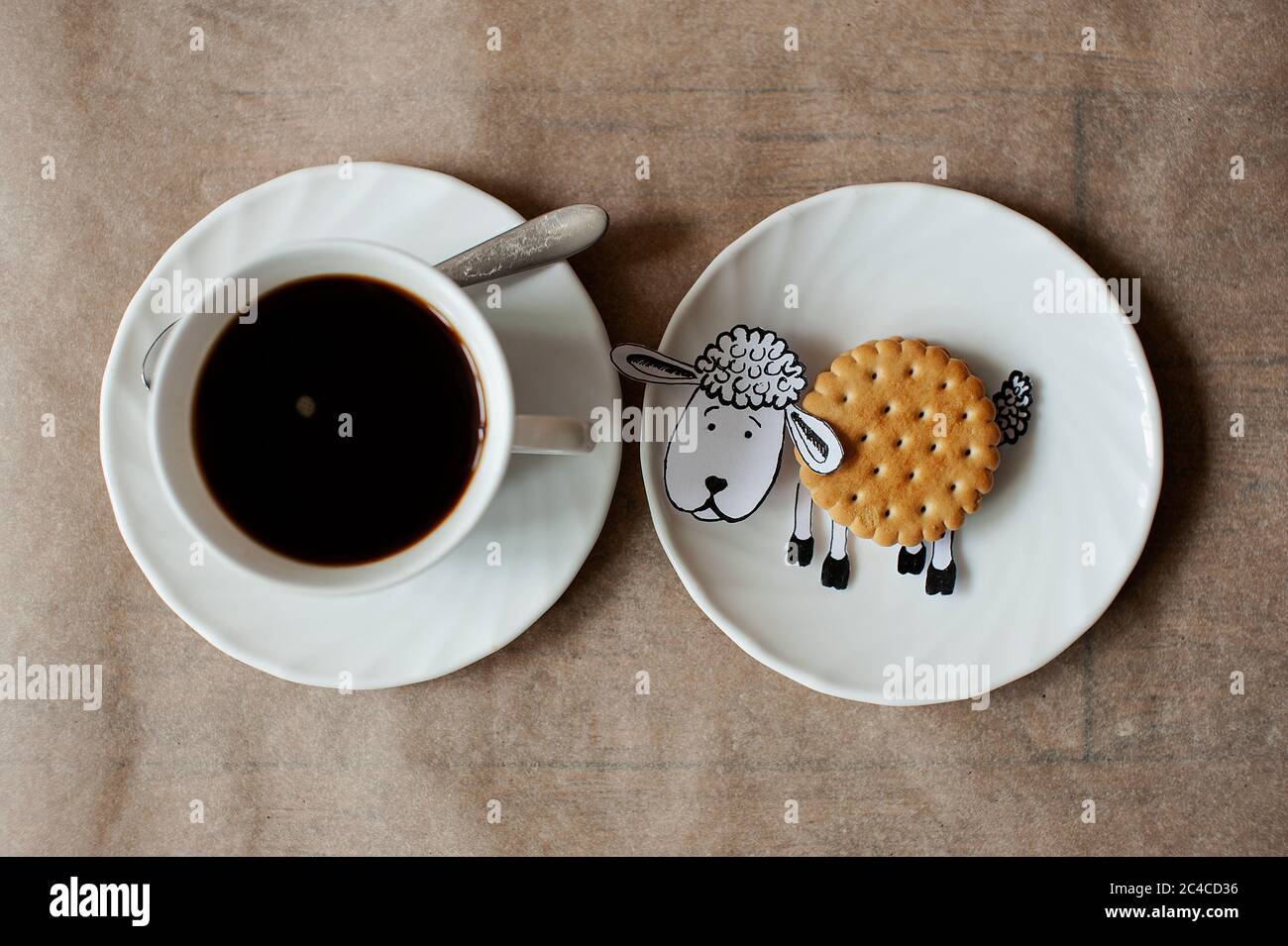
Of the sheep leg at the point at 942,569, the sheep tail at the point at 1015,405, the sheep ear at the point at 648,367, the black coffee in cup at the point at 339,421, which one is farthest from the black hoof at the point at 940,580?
the black coffee in cup at the point at 339,421

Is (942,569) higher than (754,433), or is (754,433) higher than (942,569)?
(754,433)

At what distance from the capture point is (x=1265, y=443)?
792 mm

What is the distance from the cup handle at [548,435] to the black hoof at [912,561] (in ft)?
0.98

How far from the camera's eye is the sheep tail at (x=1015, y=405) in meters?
0.73

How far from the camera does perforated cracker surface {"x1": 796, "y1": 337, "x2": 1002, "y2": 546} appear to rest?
2.34ft

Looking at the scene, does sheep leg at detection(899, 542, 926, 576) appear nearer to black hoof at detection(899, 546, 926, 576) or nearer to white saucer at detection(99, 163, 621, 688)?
black hoof at detection(899, 546, 926, 576)

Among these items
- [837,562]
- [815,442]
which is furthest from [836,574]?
[815,442]

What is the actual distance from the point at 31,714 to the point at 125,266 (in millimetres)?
415

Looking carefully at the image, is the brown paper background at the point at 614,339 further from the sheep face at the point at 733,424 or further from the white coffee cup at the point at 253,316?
the white coffee cup at the point at 253,316

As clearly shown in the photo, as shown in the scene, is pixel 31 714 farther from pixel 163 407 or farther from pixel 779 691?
pixel 779 691

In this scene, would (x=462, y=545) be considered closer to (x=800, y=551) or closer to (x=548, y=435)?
(x=548, y=435)

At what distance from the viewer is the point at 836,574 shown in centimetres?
73

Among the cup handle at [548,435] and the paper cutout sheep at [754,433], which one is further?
the paper cutout sheep at [754,433]

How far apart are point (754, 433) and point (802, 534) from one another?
0.31ft
